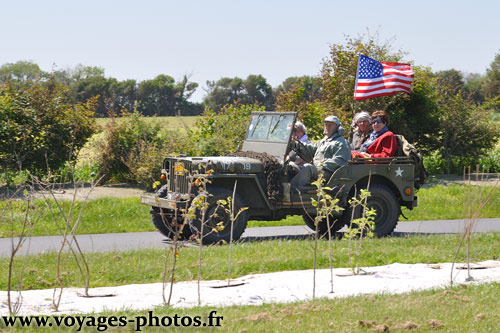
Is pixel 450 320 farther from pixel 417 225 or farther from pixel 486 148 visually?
pixel 486 148

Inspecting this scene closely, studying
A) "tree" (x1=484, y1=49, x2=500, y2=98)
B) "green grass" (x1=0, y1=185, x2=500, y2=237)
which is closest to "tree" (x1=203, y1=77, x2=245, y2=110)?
"tree" (x1=484, y1=49, x2=500, y2=98)

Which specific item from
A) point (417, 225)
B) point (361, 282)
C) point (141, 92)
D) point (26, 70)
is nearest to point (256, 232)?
point (417, 225)

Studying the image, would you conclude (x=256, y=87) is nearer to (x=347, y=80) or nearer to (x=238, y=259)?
(x=347, y=80)

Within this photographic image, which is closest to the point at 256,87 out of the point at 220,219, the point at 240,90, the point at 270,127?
the point at 240,90

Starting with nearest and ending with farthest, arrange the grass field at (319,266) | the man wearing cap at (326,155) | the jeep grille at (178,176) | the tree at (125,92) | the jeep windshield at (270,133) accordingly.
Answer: the grass field at (319,266) < the jeep grille at (178,176) < the man wearing cap at (326,155) < the jeep windshield at (270,133) < the tree at (125,92)

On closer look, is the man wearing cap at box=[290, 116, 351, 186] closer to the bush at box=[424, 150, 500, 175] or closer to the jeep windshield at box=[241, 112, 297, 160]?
the jeep windshield at box=[241, 112, 297, 160]

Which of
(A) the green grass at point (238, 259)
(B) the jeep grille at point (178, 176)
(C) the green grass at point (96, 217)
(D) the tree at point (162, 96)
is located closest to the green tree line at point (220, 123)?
(C) the green grass at point (96, 217)

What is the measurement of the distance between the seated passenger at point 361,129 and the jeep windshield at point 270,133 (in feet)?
4.91

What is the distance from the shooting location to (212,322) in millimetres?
6617

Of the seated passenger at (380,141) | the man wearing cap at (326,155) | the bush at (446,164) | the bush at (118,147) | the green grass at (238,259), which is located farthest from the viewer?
the bush at (446,164)

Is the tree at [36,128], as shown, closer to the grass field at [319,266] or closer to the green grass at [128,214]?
the green grass at [128,214]

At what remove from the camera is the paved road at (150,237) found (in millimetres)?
11750

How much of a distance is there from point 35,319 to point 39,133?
13.5 metres

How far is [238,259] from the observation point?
996 centimetres
